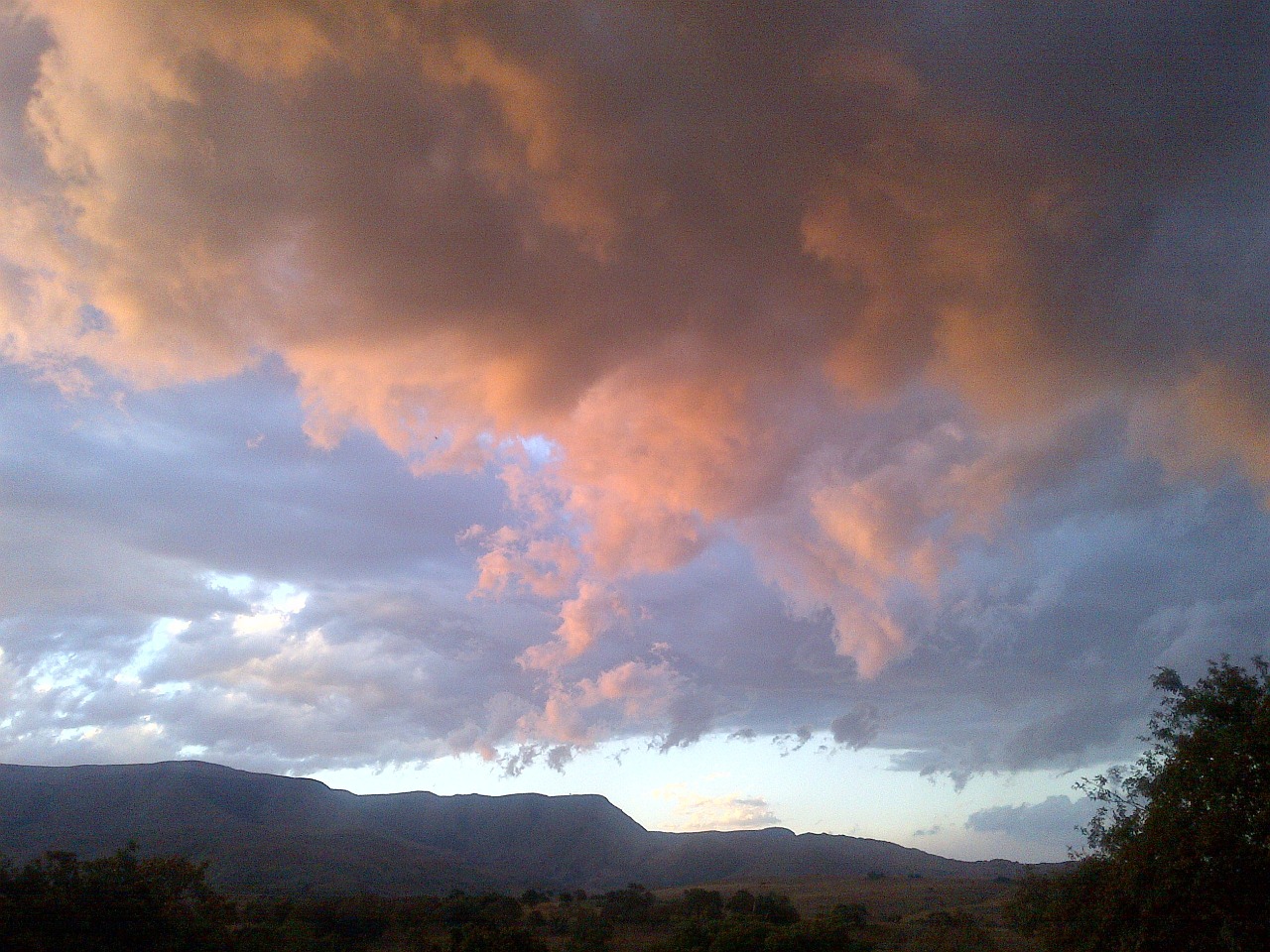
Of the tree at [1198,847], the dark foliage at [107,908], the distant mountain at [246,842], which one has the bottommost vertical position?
the distant mountain at [246,842]

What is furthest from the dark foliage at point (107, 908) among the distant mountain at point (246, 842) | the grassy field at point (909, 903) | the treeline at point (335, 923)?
the distant mountain at point (246, 842)

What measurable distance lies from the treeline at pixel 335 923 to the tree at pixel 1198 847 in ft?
79.8

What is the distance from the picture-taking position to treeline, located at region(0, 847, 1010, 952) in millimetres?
31359

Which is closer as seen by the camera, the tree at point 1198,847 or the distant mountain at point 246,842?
the tree at point 1198,847

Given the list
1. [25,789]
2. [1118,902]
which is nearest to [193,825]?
[25,789]

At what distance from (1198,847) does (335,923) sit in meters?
59.4

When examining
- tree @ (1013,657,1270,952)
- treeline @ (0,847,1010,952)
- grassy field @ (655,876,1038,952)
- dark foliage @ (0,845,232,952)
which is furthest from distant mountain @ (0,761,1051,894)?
tree @ (1013,657,1270,952)

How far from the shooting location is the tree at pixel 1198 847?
848 inches

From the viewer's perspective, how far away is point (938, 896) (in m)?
112

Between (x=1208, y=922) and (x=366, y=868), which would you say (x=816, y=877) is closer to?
(x=366, y=868)

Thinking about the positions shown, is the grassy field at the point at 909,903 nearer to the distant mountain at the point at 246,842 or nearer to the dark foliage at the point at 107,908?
the dark foliage at the point at 107,908

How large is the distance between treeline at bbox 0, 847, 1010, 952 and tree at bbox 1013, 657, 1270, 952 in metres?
24.3

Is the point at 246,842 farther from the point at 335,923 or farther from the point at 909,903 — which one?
the point at 909,903

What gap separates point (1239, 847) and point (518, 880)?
518ft
